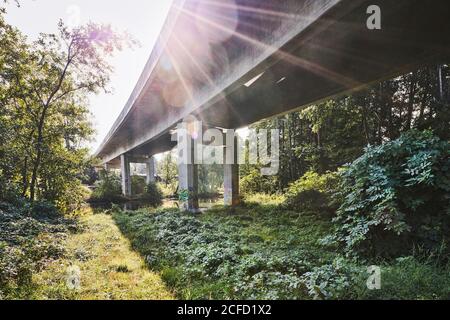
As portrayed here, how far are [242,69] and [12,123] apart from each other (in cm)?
1038

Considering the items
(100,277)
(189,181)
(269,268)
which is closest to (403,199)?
(269,268)

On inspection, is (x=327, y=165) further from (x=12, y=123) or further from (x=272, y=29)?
(x=12, y=123)

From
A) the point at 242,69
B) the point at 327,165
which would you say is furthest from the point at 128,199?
the point at 242,69

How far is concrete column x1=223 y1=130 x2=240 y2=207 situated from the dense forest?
0.79m

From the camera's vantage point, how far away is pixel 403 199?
164 inches

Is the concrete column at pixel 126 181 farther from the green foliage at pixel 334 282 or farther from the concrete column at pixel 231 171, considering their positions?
the green foliage at pixel 334 282

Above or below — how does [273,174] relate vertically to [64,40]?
below

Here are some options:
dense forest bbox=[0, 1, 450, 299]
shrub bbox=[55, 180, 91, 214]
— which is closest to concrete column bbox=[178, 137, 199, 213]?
dense forest bbox=[0, 1, 450, 299]

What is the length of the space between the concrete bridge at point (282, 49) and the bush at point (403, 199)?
91.8 inches

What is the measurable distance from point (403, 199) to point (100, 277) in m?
5.27

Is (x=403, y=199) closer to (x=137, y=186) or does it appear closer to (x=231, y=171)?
(x=231, y=171)

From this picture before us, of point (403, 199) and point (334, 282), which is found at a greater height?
point (403, 199)
